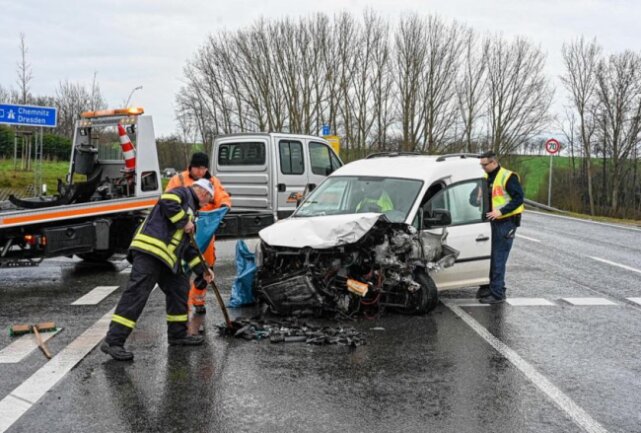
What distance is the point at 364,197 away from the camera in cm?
869

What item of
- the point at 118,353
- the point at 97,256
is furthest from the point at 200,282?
the point at 97,256

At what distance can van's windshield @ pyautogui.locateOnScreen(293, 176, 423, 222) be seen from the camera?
8.38 metres

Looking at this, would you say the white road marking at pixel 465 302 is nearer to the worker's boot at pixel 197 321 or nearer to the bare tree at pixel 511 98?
the worker's boot at pixel 197 321

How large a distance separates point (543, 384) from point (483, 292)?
3.64m

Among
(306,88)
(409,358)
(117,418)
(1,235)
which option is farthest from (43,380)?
(306,88)

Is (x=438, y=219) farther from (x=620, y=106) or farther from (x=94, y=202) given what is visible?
(x=620, y=106)

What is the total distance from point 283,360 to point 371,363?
76 cm

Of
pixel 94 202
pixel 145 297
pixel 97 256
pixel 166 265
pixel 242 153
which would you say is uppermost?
pixel 242 153

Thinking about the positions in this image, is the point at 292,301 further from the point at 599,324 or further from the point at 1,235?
the point at 1,235

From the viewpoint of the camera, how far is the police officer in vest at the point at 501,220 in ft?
28.3

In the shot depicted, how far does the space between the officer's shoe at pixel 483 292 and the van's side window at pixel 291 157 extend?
4.85 metres

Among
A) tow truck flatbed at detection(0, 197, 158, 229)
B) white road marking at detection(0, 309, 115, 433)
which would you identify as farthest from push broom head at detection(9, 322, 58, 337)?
tow truck flatbed at detection(0, 197, 158, 229)

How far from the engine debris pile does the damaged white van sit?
1.15 feet

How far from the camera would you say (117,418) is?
178 inches
